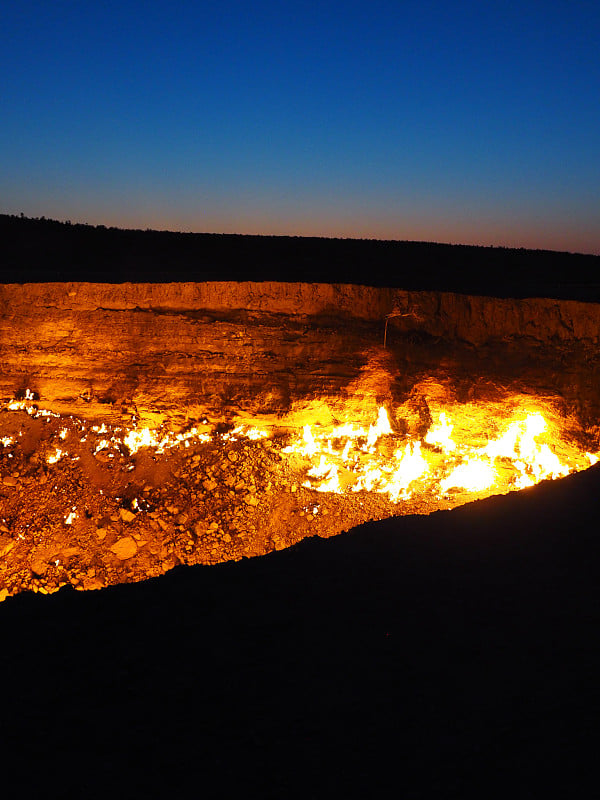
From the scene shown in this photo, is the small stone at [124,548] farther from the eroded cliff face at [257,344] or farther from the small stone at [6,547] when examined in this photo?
the eroded cliff face at [257,344]

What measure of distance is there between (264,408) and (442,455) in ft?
8.14

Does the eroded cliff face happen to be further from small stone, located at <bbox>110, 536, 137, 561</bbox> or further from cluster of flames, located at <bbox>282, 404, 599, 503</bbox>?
small stone, located at <bbox>110, 536, 137, 561</bbox>

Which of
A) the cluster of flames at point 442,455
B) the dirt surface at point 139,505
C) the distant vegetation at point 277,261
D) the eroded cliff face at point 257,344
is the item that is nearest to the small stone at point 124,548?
the dirt surface at point 139,505

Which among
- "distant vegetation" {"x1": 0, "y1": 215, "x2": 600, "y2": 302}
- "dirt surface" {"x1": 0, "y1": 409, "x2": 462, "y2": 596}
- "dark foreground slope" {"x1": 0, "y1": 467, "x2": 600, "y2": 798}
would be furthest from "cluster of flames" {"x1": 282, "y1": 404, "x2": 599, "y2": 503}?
"dark foreground slope" {"x1": 0, "y1": 467, "x2": 600, "y2": 798}

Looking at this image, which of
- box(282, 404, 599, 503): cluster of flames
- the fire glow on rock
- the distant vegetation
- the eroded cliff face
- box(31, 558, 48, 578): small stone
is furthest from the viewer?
the distant vegetation

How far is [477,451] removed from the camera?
7906mm

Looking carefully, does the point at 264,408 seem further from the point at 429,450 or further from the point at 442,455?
the point at 442,455

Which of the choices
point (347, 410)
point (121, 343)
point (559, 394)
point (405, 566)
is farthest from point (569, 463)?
point (121, 343)

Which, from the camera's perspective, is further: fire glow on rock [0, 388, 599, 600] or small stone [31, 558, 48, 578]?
fire glow on rock [0, 388, 599, 600]

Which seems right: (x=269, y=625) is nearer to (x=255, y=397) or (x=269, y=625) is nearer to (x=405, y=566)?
(x=405, y=566)

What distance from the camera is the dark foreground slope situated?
2184 millimetres

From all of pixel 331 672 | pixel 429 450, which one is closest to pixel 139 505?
pixel 429 450

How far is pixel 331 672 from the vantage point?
2686mm

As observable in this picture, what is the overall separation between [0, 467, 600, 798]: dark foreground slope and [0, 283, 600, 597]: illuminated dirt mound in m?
3.72
